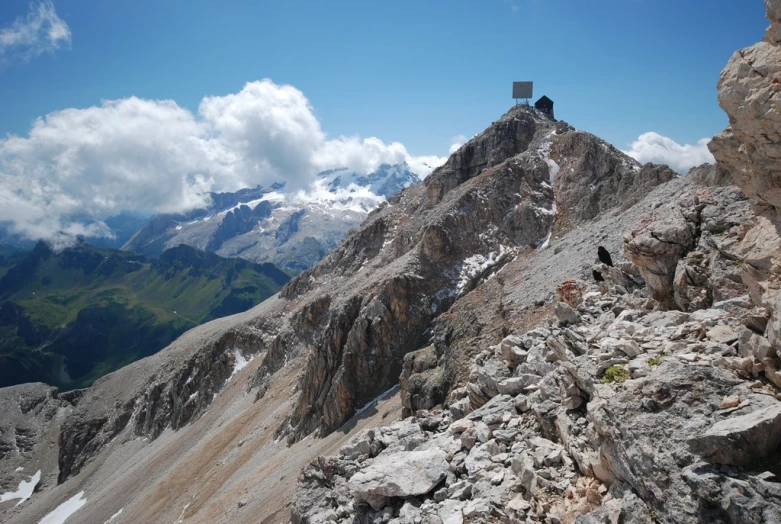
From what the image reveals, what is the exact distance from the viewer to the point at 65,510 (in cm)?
9631

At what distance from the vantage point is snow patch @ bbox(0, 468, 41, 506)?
124 meters

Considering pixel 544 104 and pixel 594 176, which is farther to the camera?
pixel 544 104

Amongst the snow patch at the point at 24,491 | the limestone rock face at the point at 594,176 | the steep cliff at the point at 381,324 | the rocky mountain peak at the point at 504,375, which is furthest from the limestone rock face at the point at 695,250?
the snow patch at the point at 24,491

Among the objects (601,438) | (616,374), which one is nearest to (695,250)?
(616,374)

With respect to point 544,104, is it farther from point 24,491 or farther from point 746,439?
point 24,491

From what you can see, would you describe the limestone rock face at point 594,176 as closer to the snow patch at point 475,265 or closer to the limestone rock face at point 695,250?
the snow patch at point 475,265

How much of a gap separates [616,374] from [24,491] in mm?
165289

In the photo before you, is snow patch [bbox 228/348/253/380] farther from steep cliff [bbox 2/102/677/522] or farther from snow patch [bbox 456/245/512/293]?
snow patch [bbox 456/245/512/293]

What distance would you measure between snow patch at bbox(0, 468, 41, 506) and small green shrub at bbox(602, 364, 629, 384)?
6238 inches

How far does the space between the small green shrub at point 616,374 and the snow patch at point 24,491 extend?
6238 inches

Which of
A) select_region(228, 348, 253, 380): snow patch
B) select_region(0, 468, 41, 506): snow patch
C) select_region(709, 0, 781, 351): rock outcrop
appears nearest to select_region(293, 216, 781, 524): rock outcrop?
select_region(709, 0, 781, 351): rock outcrop

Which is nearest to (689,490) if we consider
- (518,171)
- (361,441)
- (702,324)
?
(702,324)

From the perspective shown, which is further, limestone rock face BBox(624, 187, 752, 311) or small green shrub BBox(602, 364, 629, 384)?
limestone rock face BBox(624, 187, 752, 311)

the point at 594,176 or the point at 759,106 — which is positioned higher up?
the point at 594,176
